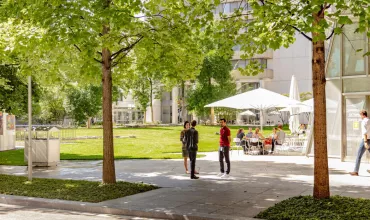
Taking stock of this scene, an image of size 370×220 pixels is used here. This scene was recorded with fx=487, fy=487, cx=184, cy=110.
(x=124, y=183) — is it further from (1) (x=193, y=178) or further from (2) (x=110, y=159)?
(1) (x=193, y=178)

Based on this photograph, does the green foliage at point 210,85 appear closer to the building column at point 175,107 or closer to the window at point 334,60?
the building column at point 175,107

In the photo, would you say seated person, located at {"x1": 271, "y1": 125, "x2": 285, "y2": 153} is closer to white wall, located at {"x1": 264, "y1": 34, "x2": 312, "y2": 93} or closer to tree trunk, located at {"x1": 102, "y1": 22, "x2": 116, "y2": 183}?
tree trunk, located at {"x1": 102, "y1": 22, "x2": 116, "y2": 183}

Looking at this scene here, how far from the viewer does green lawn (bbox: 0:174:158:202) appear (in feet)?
37.5

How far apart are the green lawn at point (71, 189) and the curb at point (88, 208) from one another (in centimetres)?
39

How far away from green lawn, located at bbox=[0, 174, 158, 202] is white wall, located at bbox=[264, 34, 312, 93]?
205 ft

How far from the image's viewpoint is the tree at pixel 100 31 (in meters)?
10.0

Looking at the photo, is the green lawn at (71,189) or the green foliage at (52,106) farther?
the green foliage at (52,106)

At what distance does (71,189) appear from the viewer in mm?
12555

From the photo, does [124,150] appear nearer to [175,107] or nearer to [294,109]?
[294,109]

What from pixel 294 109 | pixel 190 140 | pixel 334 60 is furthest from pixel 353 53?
pixel 294 109

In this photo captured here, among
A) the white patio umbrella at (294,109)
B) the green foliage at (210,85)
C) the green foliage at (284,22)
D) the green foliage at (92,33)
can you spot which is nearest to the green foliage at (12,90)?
the green foliage at (92,33)

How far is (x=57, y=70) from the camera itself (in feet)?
43.1

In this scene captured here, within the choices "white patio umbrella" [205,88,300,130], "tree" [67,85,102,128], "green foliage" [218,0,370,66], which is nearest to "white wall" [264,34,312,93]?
"tree" [67,85,102,128]

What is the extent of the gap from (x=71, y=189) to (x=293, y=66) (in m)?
66.7
